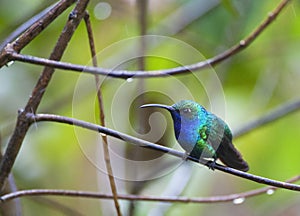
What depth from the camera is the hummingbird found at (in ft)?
1.66

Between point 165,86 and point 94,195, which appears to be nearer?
point 94,195

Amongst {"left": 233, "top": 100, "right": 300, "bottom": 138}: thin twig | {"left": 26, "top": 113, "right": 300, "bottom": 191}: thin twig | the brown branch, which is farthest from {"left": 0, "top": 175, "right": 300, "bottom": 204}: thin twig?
{"left": 233, "top": 100, "right": 300, "bottom": 138}: thin twig

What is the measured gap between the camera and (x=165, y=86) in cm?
120

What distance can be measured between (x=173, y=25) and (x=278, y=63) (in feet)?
0.97

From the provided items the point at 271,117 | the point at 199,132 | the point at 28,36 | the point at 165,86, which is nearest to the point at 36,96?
the point at 28,36

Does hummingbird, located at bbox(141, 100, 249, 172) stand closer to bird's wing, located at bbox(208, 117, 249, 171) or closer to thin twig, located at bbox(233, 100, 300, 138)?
bird's wing, located at bbox(208, 117, 249, 171)

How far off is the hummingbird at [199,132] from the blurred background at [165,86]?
2.20ft

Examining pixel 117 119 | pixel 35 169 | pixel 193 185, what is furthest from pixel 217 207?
pixel 117 119

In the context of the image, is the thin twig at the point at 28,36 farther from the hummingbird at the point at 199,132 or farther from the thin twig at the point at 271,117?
the thin twig at the point at 271,117

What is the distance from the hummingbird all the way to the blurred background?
669mm

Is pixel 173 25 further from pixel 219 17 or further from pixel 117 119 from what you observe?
pixel 117 119

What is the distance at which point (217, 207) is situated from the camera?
64.1 inches

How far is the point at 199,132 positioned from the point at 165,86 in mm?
685

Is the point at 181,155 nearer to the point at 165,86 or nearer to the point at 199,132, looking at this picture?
the point at 199,132
